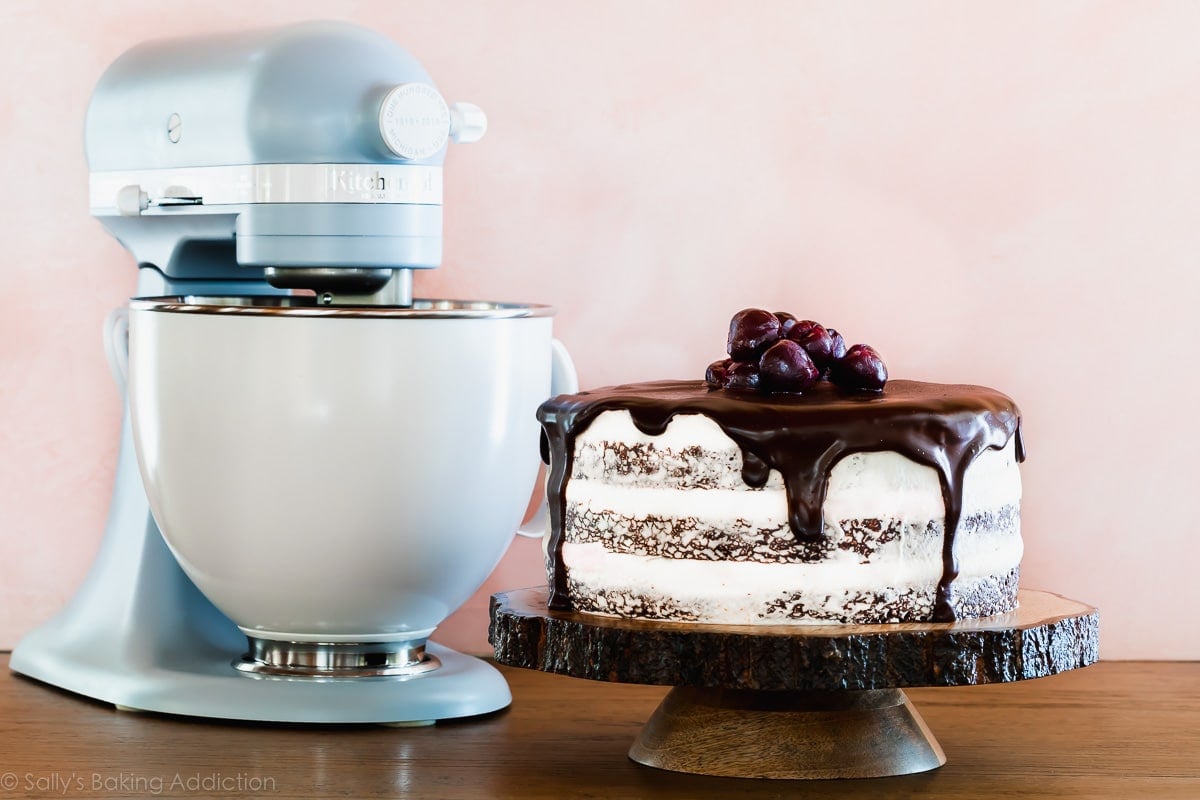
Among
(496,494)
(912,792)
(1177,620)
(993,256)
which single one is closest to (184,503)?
(496,494)

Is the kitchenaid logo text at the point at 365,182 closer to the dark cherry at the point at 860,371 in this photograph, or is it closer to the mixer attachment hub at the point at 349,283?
the mixer attachment hub at the point at 349,283

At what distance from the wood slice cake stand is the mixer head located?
1.15 ft

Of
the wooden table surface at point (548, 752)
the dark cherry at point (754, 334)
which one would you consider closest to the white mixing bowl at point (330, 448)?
the wooden table surface at point (548, 752)

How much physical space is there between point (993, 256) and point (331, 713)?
2.84 feet

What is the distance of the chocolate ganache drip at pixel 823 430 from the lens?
115cm

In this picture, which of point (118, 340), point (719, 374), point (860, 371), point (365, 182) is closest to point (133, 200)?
point (118, 340)

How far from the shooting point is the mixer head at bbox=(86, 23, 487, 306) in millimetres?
1396

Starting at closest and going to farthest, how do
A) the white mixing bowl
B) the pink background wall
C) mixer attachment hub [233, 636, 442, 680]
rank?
the white mixing bowl → mixer attachment hub [233, 636, 442, 680] → the pink background wall

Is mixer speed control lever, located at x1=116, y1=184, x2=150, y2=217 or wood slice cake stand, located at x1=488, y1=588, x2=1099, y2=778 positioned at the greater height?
mixer speed control lever, located at x1=116, y1=184, x2=150, y2=217

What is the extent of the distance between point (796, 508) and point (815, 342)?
179 millimetres

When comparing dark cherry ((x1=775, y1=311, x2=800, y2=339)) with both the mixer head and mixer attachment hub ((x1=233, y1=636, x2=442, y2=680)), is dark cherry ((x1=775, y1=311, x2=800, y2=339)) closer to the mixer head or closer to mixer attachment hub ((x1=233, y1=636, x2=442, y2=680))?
the mixer head

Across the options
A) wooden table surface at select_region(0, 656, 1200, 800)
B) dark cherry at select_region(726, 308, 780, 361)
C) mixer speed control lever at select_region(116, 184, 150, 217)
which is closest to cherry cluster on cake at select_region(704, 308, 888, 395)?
dark cherry at select_region(726, 308, 780, 361)

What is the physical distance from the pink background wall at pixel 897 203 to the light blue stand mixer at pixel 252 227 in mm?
295

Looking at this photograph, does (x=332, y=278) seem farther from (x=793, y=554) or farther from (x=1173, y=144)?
(x=1173, y=144)
